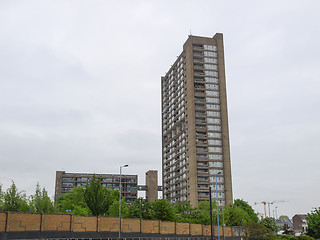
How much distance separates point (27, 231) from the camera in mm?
38562

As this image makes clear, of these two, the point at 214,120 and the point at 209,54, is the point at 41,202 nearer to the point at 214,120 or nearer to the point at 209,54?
the point at 214,120

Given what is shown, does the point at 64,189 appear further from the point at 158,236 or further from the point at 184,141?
the point at 158,236

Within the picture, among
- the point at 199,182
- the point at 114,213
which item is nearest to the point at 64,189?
the point at 199,182

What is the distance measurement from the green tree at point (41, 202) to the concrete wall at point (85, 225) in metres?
25.2

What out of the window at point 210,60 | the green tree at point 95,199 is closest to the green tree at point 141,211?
the green tree at point 95,199

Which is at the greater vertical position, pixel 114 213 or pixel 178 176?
pixel 178 176

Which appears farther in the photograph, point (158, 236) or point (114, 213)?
point (114, 213)

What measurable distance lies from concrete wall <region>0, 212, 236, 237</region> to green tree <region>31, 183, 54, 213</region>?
25.2 m

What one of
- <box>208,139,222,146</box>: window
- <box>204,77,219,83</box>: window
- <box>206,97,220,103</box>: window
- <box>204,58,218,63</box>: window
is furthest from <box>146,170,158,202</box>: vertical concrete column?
<box>204,58,218,63</box>: window

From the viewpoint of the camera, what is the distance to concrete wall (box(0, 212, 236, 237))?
37.9 m

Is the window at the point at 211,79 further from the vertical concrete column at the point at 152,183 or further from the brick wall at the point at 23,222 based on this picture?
the brick wall at the point at 23,222

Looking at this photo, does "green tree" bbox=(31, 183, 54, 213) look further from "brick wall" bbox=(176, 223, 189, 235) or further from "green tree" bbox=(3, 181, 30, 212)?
"brick wall" bbox=(176, 223, 189, 235)

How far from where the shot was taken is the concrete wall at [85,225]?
37875 millimetres

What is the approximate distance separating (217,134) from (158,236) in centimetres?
6920
